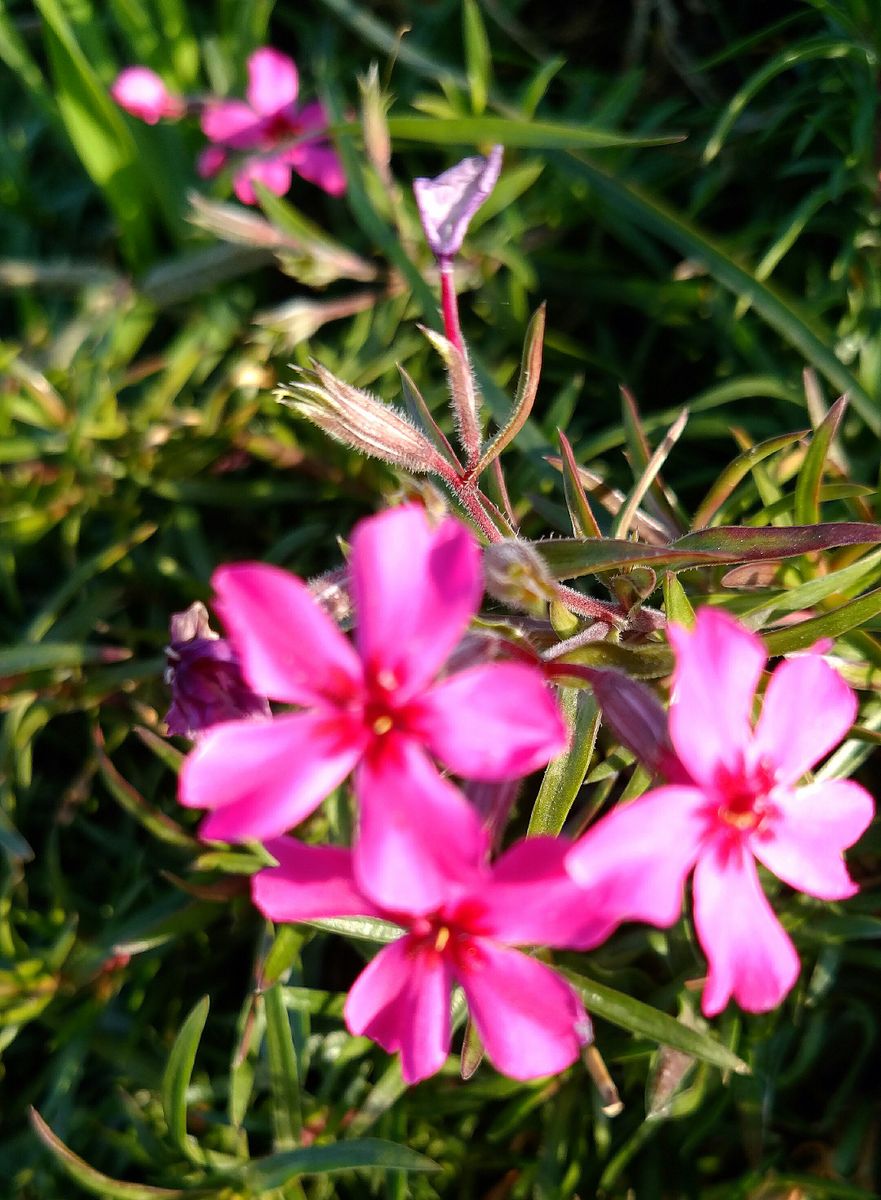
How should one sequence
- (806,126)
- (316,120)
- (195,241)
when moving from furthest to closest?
(195,241), (316,120), (806,126)

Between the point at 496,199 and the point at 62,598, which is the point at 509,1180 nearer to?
the point at 62,598

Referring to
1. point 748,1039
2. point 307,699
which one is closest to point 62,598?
point 307,699

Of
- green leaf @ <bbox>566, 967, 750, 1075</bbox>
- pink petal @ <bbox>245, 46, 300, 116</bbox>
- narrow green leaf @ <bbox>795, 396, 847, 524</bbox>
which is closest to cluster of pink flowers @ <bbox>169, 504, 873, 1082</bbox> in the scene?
green leaf @ <bbox>566, 967, 750, 1075</bbox>

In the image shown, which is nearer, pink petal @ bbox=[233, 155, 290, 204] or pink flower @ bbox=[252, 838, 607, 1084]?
pink flower @ bbox=[252, 838, 607, 1084]

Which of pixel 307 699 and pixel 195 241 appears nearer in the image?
pixel 307 699

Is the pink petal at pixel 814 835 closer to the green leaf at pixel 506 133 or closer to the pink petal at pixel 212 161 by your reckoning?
the green leaf at pixel 506 133

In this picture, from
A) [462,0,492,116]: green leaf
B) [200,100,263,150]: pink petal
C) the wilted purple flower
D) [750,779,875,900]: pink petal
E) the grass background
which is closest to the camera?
[750,779,875,900]: pink petal

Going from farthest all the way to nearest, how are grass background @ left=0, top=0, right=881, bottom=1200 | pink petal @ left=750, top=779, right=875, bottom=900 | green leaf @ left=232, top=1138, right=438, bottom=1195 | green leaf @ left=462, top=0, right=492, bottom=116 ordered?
green leaf @ left=462, top=0, right=492, bottom=116, grass background @ left=0, top=0, right=881, bottom=1200, green leaf @ left=232, top=1138, right=438, bottom=1195, pink petal @ left=750, top=779, right=875, bottom=900

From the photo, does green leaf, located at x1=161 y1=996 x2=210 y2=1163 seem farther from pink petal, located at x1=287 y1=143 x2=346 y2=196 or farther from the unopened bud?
pink petal, located at x1=287 y1=143 x2=346 y2=196
